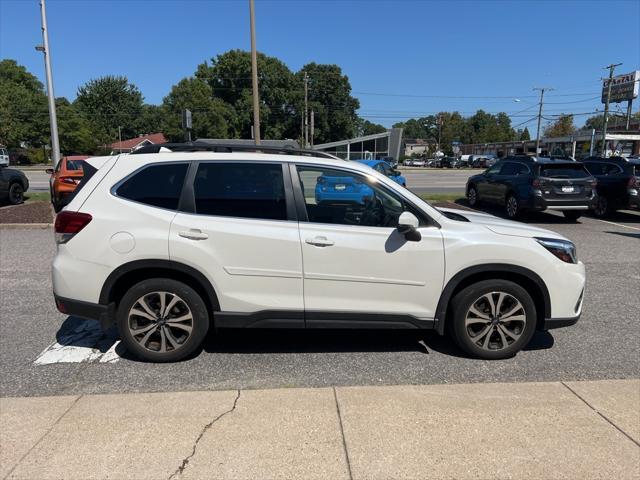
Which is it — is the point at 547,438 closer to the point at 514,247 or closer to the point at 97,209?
the point at 514,247

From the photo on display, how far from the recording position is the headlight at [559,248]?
396 centimetres

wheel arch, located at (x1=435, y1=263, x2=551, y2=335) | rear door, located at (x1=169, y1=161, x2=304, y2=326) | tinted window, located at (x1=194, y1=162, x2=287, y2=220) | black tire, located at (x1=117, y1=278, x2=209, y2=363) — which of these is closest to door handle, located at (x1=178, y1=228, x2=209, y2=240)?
rear door, located at (x1=169, y1=161, x2=304, y2=326)

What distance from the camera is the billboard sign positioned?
192 ft

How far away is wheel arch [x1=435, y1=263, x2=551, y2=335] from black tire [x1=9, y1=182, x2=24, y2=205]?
14.9 metres

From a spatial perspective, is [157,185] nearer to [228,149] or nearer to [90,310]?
[228,149]

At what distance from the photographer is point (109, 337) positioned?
15.2ft

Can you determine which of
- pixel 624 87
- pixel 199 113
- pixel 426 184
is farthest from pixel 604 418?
pixel 624 87

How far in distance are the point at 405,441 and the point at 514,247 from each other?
6.10 ft

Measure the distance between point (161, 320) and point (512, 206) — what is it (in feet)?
36.6

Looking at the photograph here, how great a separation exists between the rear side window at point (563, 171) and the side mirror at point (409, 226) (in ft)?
31.7

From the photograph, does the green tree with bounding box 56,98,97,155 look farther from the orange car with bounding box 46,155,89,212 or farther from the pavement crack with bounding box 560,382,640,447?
the pavement crack with bounding box 560,382,640,447

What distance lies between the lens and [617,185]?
13078 millimetres

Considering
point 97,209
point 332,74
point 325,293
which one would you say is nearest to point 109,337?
point 97,209

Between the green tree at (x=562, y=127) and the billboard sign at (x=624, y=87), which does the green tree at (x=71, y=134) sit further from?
the green tree at (x=562, y=127)
